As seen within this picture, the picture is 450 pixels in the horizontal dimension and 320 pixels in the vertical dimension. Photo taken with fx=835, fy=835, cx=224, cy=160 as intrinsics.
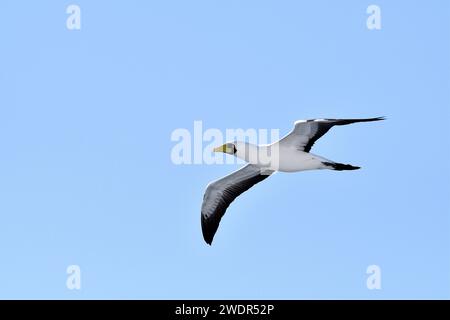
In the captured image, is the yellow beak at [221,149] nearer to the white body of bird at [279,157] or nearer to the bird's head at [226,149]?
the bird's head at [226,149]

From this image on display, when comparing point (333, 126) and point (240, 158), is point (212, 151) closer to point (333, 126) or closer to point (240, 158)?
point (240, 158)

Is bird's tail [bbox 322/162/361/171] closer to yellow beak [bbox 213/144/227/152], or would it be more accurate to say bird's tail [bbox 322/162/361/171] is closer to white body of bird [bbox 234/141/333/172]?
white body of bird [bbox 234/141/333/172]

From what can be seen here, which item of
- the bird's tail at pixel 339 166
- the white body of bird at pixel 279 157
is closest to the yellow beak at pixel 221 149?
the white body of bird at pixel 279 157

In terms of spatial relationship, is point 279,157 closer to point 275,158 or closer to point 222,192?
point 275,158

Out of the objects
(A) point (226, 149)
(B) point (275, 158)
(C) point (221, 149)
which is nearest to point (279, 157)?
(B) point (275, 158)

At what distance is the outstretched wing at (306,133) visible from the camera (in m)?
18.7

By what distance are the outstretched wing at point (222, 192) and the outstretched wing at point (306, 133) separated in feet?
6.18

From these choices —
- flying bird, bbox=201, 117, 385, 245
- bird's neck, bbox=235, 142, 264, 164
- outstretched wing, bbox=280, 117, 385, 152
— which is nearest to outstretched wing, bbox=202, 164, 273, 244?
flying bird, bbox=201, 117, 385, 245

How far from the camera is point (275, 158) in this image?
1961 cm

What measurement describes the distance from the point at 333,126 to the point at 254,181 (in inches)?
127

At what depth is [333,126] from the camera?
62.2ft

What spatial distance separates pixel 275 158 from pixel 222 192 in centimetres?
245
